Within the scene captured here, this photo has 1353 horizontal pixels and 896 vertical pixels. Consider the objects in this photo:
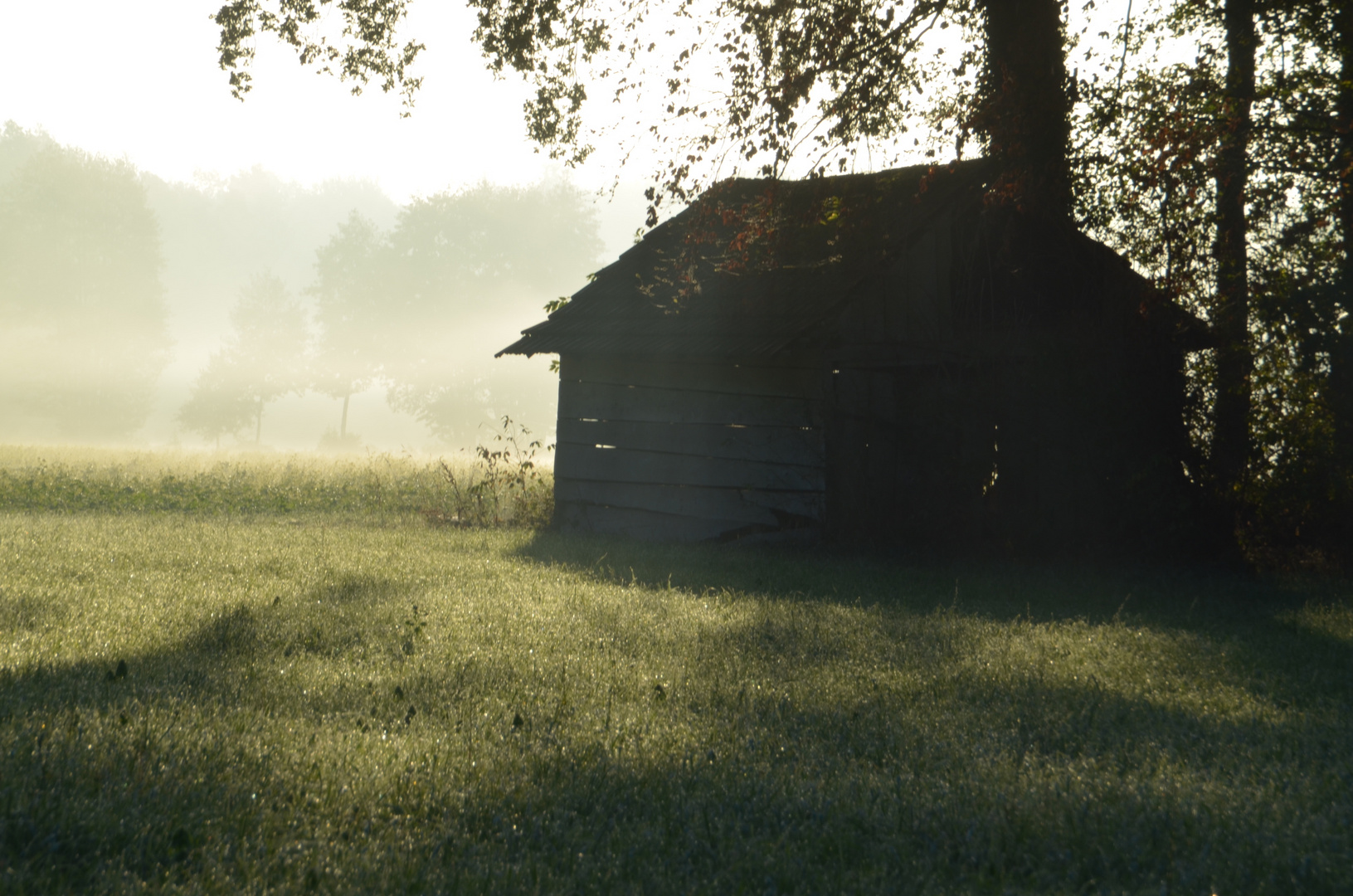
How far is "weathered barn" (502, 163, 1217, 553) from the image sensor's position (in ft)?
40.3

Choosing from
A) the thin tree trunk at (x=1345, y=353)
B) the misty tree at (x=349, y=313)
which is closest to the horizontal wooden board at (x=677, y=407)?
the thin tree trunk at (x=1345, y=353)

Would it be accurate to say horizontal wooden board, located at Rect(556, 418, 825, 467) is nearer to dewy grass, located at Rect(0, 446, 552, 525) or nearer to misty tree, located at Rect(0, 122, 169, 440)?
dewy grass, located at Rect(0, 446, 552, 525)

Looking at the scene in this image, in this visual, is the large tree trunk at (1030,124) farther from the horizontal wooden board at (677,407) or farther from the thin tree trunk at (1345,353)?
the horizontal wooden board at (677,407)

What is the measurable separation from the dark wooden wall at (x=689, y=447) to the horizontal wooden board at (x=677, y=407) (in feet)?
0.05

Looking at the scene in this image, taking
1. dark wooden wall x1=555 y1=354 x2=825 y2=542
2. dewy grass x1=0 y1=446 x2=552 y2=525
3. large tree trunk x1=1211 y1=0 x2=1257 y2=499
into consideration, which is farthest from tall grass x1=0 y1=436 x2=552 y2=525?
large tree trunk x1=1211 y1=0 x2=1257 y2=499

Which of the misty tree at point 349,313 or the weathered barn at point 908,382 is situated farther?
the misty tree at point 349,313

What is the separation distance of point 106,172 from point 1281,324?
54.0m

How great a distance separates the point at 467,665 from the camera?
5871mm

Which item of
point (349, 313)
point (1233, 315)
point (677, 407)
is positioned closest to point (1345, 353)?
point (1233, 315)

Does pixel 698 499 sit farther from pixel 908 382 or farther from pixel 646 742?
pixel 646 742

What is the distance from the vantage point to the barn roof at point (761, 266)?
12.6m

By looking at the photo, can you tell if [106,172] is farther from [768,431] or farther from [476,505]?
[768,431]

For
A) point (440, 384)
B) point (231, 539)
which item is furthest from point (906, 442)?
point (440, 384)

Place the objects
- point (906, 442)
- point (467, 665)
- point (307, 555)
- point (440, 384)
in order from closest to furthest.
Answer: point (467, 665) → point (307, 555) → point (906, 442) → point (440, 384)
